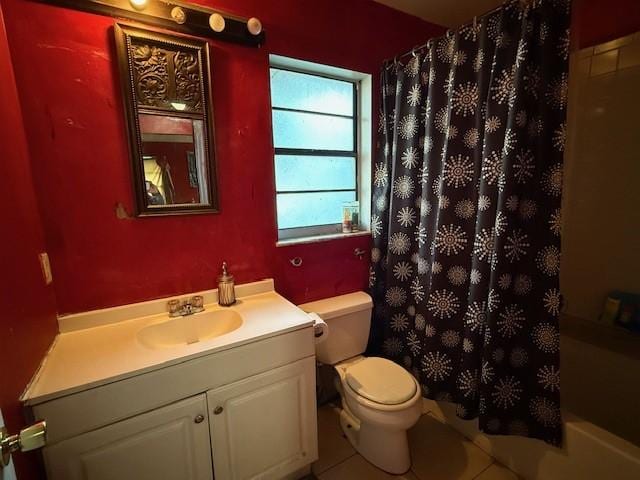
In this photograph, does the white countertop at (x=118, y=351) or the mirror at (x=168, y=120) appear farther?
the mirror at (x=168, y=120)

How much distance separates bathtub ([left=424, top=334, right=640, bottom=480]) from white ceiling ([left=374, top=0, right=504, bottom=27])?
203 centimetres

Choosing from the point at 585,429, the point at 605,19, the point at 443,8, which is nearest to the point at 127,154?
the point at 443,8

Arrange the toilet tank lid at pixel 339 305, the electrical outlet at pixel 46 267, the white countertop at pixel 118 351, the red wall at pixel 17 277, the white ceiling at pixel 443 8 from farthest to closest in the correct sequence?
1. the white ceiling at pixel 443 8
2. the toilet tank lid at pixel 339 305
3. the electrical outlet at pixel 46 267
4. the white countertop at pixel 118 351
5. the red wall at pixel 17 277

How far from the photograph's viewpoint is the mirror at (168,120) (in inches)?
47.0

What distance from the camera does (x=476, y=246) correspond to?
1298 mm

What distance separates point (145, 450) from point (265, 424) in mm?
423

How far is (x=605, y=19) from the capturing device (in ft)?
5.23

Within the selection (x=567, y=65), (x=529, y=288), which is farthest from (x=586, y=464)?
(x=567, y=65)

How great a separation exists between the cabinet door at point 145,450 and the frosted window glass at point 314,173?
1.15m

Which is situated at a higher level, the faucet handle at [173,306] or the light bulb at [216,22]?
the light bulb at [216,22]

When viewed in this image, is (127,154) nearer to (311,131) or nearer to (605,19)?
(311,131)

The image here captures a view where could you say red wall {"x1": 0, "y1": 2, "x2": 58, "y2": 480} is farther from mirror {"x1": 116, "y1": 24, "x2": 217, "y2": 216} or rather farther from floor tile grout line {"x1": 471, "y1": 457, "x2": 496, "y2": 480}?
floor tile grout line {"x1": 471, "y1": 457, "x2": 496, "y2": 480}

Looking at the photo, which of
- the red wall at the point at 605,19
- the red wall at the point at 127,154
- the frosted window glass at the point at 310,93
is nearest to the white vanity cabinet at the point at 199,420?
the red wall at the point at 127,154

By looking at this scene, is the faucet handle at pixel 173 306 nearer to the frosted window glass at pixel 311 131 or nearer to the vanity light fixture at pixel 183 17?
A: the frosted window glass at pixel 311 131
